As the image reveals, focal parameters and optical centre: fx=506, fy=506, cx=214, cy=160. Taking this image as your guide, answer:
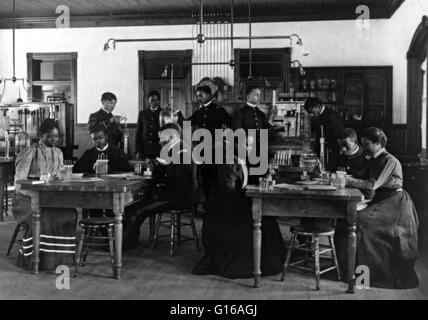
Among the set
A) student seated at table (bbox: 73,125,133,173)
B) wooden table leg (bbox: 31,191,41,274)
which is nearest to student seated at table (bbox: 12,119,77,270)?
wooden table leg (bbox: 31,191,41,274)

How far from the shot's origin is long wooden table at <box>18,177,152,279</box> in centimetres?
446

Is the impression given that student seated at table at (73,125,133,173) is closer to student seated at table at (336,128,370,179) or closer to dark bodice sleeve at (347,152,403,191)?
student seated at table at (336,128,370,179)

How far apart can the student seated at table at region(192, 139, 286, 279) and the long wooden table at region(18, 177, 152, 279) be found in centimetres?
81

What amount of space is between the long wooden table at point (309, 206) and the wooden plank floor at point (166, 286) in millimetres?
196

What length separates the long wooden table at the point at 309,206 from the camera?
411cm

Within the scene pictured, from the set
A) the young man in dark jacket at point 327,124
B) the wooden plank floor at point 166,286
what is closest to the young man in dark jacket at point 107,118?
the young man in dark jacket at point 327,124

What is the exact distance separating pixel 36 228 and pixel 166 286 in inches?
52.5

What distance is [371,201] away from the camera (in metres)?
4.68

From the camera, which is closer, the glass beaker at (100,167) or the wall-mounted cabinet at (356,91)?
the glass beaker at (100,167)

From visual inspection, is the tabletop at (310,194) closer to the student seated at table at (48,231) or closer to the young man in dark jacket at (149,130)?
the student seated at table at (48,231)

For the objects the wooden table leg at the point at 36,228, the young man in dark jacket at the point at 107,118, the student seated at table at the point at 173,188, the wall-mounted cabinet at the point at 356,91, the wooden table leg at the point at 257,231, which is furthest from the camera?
the wall-mounted cabinet at the point at 356,91

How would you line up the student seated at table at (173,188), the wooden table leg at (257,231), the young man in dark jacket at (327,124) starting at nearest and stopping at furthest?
the wooden table leg at (257,231) < the student seated at table at (173,188) < the young man in dark jacket at (327,124)
